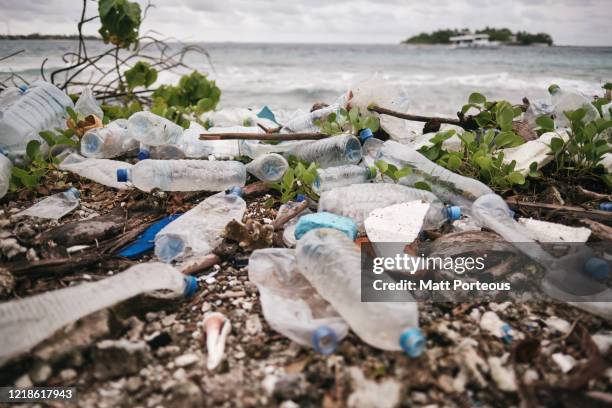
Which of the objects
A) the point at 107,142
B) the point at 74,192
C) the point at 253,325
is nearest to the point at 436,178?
the point at 253,325

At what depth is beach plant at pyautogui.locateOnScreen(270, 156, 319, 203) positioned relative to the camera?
168cm

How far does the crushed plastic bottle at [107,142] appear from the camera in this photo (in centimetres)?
215

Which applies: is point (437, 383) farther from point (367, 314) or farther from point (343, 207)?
point (343, 207)

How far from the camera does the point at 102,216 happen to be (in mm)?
1640

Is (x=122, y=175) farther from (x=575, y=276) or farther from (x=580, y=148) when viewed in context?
(x=580, y=148)

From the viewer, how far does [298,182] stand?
1.79 metres

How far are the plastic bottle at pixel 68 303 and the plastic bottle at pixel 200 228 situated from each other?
225 millimetres

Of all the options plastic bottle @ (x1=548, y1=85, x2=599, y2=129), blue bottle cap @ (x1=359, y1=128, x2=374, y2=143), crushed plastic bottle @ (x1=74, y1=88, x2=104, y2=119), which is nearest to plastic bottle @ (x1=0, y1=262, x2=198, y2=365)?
blue bottle cap @ (x1=359, y1=128, x2=374, y2=143)

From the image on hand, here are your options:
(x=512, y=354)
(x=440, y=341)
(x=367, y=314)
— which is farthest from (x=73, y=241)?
(x=512, y=354)

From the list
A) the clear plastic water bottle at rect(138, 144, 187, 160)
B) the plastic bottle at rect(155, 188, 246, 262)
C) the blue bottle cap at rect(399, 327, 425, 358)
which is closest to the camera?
the blue bottle cap at rect(399, 327, 425, 358)

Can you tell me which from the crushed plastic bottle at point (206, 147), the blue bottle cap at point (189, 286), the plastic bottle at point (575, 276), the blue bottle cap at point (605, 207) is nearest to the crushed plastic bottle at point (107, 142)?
the crushed plastic bottle at point (206, 147)

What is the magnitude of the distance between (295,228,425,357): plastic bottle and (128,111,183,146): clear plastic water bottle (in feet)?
4.55

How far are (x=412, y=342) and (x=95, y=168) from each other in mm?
1867

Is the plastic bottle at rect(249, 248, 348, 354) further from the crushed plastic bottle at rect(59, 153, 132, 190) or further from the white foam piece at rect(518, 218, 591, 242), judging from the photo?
the crushed plastic bottle at rect(59, 153, 132, 190)
